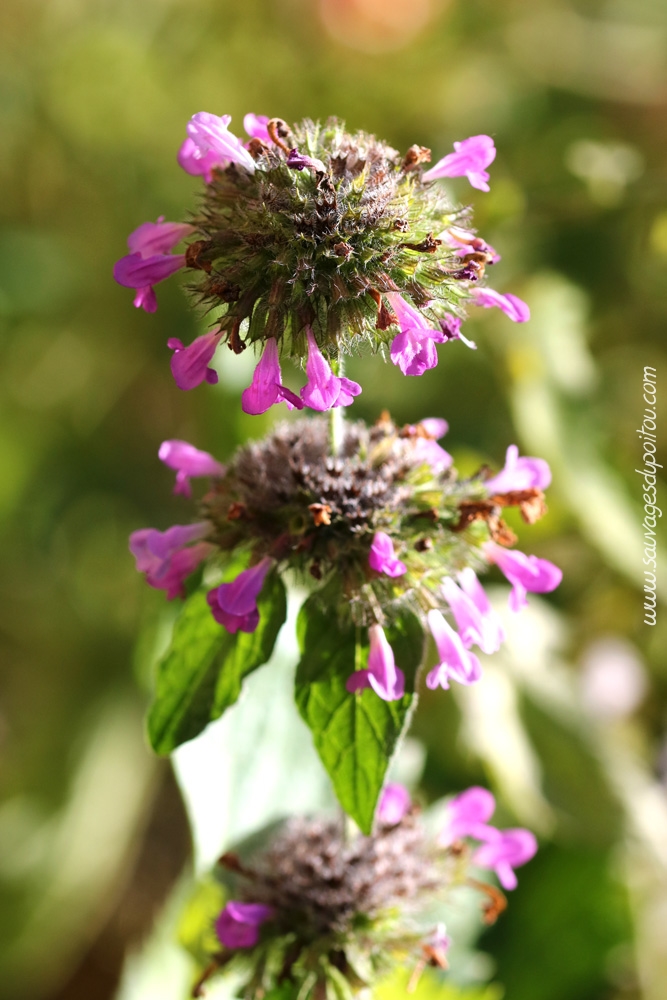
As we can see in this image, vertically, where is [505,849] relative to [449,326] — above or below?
below

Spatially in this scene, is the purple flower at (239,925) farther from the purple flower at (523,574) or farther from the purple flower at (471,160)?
the purple flower at (471,160)

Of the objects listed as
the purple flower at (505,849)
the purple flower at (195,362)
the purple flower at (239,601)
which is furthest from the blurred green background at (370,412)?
the purple flower at (195,362)

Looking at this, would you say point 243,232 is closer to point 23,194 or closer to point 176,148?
point 176,148

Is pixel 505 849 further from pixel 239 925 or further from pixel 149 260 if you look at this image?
pixel 149 260

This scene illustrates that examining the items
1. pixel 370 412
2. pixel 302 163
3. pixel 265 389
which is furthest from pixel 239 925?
pixel 370 412

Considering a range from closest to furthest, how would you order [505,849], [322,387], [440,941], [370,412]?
[322,387] → [440,941] → [505,849] → [370,412]

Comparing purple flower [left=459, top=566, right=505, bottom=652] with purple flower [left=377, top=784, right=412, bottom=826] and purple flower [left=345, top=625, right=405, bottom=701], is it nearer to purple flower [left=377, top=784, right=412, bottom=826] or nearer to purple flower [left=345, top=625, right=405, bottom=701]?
purple flower [left=345, top=625, right=405, bottom=701]
